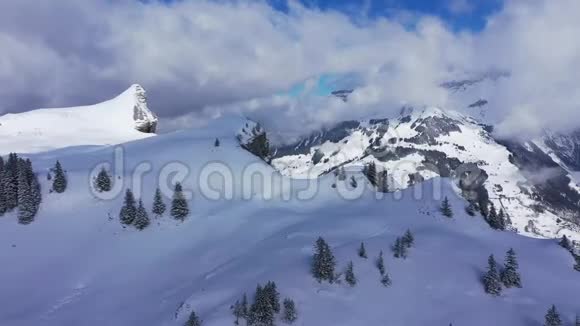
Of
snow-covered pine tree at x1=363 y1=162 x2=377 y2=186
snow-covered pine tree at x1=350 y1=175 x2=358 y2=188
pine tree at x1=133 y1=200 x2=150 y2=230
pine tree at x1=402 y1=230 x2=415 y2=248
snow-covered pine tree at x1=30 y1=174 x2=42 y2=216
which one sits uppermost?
snow-covered pine tree at x1=363 y1=162 x2=377 y2=186

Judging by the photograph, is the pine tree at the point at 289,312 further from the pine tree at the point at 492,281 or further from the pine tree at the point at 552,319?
the pine tree at the point at 552,319

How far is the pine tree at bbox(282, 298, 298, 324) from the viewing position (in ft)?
162

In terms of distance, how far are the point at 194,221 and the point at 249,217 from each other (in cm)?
938

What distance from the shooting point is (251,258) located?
62.0 meters

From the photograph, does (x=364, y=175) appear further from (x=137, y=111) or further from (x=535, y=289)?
(x=137, y=111)

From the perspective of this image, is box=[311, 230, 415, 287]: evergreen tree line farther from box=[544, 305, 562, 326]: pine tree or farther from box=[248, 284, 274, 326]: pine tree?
box=[544, 305, 562, 326]: pine tree

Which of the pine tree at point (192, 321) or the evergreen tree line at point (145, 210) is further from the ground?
the evergreen tree line at point (145, 210)

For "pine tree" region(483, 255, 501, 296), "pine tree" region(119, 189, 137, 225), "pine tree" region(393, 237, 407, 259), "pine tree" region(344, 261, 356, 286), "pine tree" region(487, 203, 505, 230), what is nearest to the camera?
"pine tree" region(483, 255, 501, 296)

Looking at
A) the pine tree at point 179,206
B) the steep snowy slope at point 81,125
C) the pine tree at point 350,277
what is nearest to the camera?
the pine tree at point 350,277

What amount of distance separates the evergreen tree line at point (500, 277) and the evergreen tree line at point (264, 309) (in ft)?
84.0

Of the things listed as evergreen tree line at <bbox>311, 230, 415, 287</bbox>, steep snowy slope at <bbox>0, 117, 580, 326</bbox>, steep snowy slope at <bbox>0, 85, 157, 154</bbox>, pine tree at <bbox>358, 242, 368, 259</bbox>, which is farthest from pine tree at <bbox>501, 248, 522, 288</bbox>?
steep snowy slope at <bbox>0, 85, 157, 154</bbox>

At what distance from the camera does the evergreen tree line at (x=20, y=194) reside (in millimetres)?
71188

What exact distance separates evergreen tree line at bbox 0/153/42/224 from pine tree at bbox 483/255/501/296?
224 feet

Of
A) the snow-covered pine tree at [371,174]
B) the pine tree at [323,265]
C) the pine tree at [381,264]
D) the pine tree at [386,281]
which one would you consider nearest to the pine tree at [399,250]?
the pine tree at [381,264]
